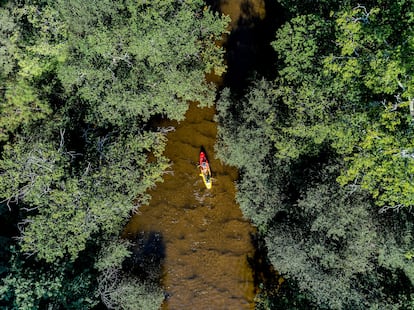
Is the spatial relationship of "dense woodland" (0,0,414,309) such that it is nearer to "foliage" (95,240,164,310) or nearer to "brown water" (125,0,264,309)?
"foliage" (95,240,164,310)

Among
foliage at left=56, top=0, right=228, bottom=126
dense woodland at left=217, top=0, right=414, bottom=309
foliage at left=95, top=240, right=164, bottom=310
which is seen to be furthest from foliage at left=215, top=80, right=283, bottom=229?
foliage at left=95, top=240, right=164, bottom=310

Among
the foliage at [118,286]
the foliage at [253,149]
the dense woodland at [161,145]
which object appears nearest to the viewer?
the dense woodland at [161,145]

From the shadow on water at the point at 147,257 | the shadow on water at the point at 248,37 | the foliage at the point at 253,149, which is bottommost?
the shadow on water at the point at 147,257

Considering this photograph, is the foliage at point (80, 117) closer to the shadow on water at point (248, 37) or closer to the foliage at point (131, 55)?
the foliage at point (131, 55)

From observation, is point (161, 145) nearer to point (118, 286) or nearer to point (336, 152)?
point (118, 286)

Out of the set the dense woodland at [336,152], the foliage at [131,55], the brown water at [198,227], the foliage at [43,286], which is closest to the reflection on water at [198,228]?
the brown water at [198,227]

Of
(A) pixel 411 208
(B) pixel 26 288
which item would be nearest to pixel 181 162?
(B) pixel 26 288

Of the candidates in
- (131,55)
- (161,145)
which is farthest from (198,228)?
(131,55)
